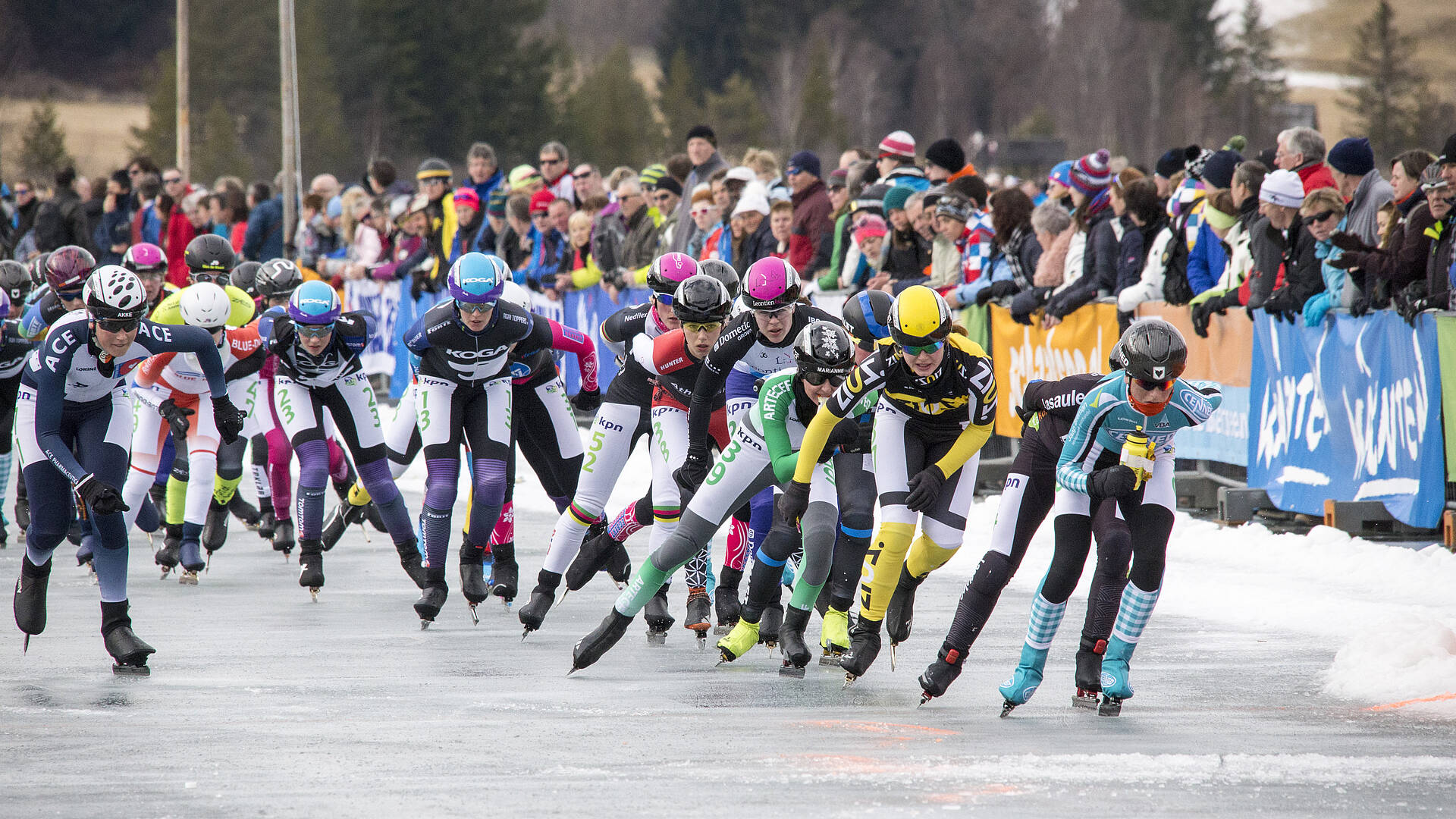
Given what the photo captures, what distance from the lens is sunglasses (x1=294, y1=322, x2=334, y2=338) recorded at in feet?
30.5

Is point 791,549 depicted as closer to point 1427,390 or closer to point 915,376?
point 915,376

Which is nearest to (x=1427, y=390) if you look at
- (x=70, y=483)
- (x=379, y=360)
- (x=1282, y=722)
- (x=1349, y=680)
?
(x=1349, y=680)

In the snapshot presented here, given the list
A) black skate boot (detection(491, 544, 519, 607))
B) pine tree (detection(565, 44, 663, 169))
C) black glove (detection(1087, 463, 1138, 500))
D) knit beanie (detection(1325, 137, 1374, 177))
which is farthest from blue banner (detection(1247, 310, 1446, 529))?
pine tree (detection(565, 44, 663, 169))

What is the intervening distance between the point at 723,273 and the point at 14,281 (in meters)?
5.74

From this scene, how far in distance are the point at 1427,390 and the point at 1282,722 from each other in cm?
336

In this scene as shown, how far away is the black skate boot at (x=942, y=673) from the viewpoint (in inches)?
250

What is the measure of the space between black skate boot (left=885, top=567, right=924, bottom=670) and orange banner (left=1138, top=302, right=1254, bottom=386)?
3.51 m

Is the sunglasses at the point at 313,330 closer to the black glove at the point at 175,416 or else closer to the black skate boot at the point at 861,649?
the black glove at the point at 175,416

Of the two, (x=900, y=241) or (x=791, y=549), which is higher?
(x=900, y=241)

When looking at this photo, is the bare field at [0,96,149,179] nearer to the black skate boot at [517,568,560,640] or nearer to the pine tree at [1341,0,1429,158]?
the pine tree at [1341,0,1429,158]

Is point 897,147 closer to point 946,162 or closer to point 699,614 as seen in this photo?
point 946,162

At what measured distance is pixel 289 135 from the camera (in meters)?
22.2

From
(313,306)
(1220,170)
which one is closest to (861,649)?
(313,306)

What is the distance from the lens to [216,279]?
36.4 feet
